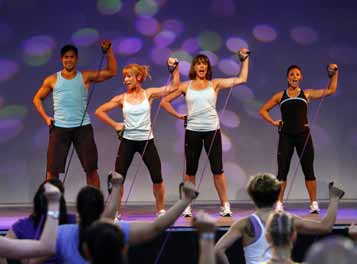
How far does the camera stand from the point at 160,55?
21.1 ft

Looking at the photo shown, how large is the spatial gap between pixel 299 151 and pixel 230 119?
1199mm

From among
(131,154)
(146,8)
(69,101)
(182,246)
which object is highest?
(146,8)

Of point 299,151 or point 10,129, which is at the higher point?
point 10,129

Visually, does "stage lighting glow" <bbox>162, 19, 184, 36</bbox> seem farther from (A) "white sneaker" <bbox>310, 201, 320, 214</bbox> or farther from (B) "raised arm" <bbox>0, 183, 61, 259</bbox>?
(B) "raised arm" <bbox>0, 183, 61, 259</bbox>

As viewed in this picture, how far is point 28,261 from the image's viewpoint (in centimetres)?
271

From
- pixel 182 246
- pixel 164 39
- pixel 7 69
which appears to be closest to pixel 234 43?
pixel 164 39

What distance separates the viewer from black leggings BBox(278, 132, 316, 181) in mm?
5395

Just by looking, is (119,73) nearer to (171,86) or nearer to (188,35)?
(188,35)

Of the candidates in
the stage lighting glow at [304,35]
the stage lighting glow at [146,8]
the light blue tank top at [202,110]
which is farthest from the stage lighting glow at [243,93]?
the light blue tank top at [202,110]

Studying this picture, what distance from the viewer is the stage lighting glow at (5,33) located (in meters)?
6.29

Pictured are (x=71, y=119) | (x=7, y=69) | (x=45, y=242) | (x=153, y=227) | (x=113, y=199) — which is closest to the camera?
(x=45, y=242)

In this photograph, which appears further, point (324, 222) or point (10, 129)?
point (10, 129)

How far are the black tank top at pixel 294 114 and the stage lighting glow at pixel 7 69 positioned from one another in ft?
7.32

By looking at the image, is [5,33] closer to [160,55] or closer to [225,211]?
[160,55]
